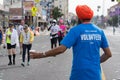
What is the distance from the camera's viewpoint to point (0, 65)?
17.7 meters

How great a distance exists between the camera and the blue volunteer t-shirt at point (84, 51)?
5840 millimetres

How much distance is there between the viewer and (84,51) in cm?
588

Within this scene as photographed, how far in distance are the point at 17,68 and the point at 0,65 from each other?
4.77 feet

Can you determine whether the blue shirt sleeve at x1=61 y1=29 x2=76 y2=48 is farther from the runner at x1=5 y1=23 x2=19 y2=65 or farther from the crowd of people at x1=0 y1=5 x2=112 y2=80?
the runner at x1=5 y1=23 x2=19 y2=65

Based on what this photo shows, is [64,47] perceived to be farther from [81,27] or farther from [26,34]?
[26,34]

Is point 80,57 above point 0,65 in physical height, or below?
above

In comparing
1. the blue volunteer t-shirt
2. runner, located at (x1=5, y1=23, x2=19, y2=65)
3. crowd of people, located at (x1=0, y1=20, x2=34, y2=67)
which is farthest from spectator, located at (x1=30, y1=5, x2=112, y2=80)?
runner, located at (x1=5, y1=23, x2=19, y2=65)

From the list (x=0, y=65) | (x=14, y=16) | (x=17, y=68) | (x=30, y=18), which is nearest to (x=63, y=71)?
(x=17, y=68)

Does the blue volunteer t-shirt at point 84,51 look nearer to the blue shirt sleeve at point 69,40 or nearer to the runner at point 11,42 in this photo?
the blue shirt sleeve at point 69,40

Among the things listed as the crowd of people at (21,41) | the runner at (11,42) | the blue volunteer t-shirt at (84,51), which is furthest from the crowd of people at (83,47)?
the runner at (11,42)

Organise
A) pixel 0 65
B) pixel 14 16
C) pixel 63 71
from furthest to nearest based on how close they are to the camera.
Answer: pixel 14 16, pixel 0 65, pixel 63 71

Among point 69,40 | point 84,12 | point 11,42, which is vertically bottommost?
point 11,42

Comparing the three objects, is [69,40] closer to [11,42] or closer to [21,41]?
[21,41]

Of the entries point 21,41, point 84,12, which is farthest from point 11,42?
point 84,12
